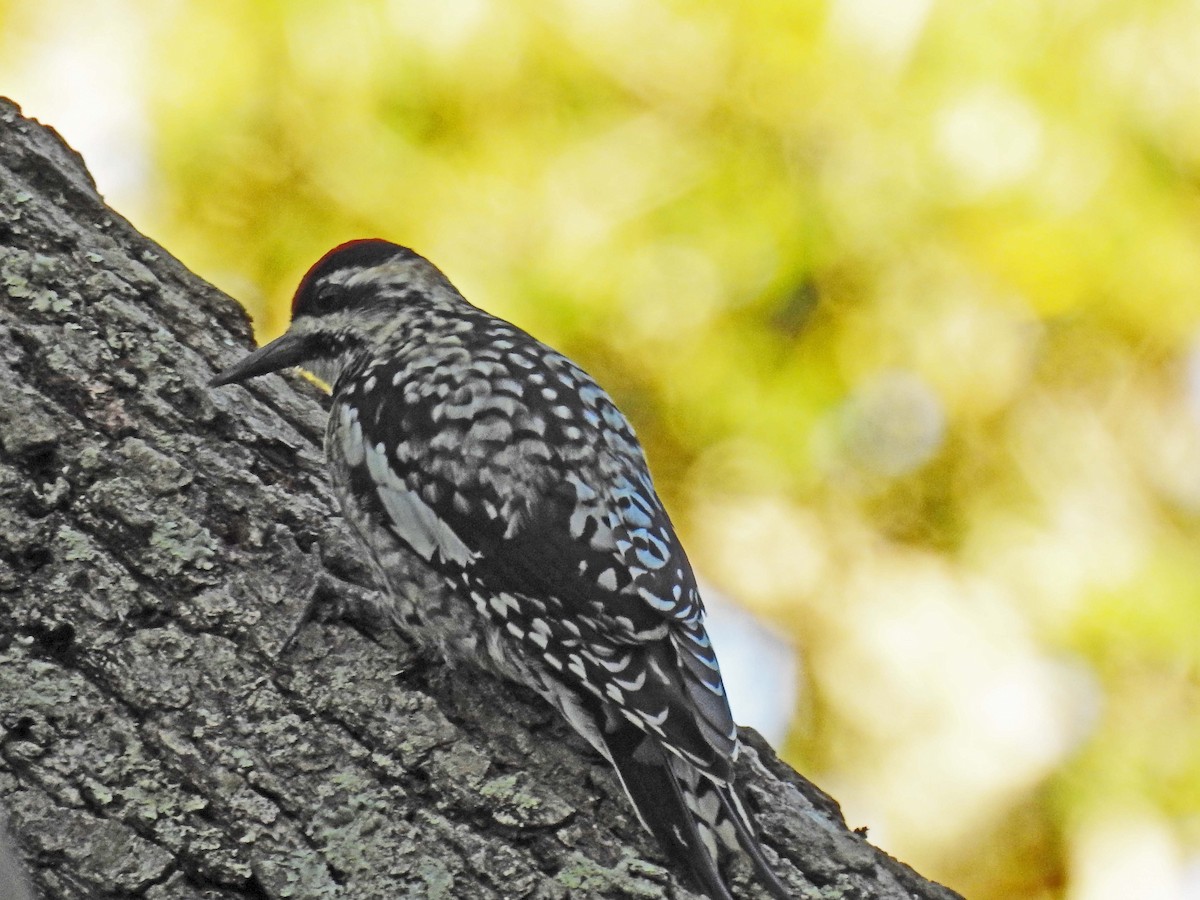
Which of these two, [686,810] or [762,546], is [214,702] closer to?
[686,810]

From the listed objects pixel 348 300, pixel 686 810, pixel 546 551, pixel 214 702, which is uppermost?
pixel 348 300

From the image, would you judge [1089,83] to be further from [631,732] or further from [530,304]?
[631,732]

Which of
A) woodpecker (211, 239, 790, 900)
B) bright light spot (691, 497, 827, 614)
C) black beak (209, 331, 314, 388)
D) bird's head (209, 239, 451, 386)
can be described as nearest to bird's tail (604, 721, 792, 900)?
woodpecker (211, 239, 790, 900)

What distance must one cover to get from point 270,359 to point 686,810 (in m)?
1.11

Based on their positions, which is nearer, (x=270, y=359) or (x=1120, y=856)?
(x=270, y=359)

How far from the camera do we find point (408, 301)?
9.04ft

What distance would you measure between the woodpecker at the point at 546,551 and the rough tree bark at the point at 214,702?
6 cm

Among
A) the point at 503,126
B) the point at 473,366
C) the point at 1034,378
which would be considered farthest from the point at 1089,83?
the point at 473,366

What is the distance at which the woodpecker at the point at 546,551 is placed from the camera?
1.92 meters

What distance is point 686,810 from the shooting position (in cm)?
185

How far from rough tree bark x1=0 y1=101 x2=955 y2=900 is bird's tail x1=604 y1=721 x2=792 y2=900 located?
3 centimetres

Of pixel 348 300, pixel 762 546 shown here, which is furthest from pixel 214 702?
pixel 762 546

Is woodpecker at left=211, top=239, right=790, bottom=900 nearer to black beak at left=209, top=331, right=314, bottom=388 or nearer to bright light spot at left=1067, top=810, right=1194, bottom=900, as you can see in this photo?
black beak at left=209, top=331, right=314, bottom=388

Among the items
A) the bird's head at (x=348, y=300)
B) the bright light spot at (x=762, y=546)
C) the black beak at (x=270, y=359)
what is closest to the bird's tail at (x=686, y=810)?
the black beak at (x=270, y=359)
